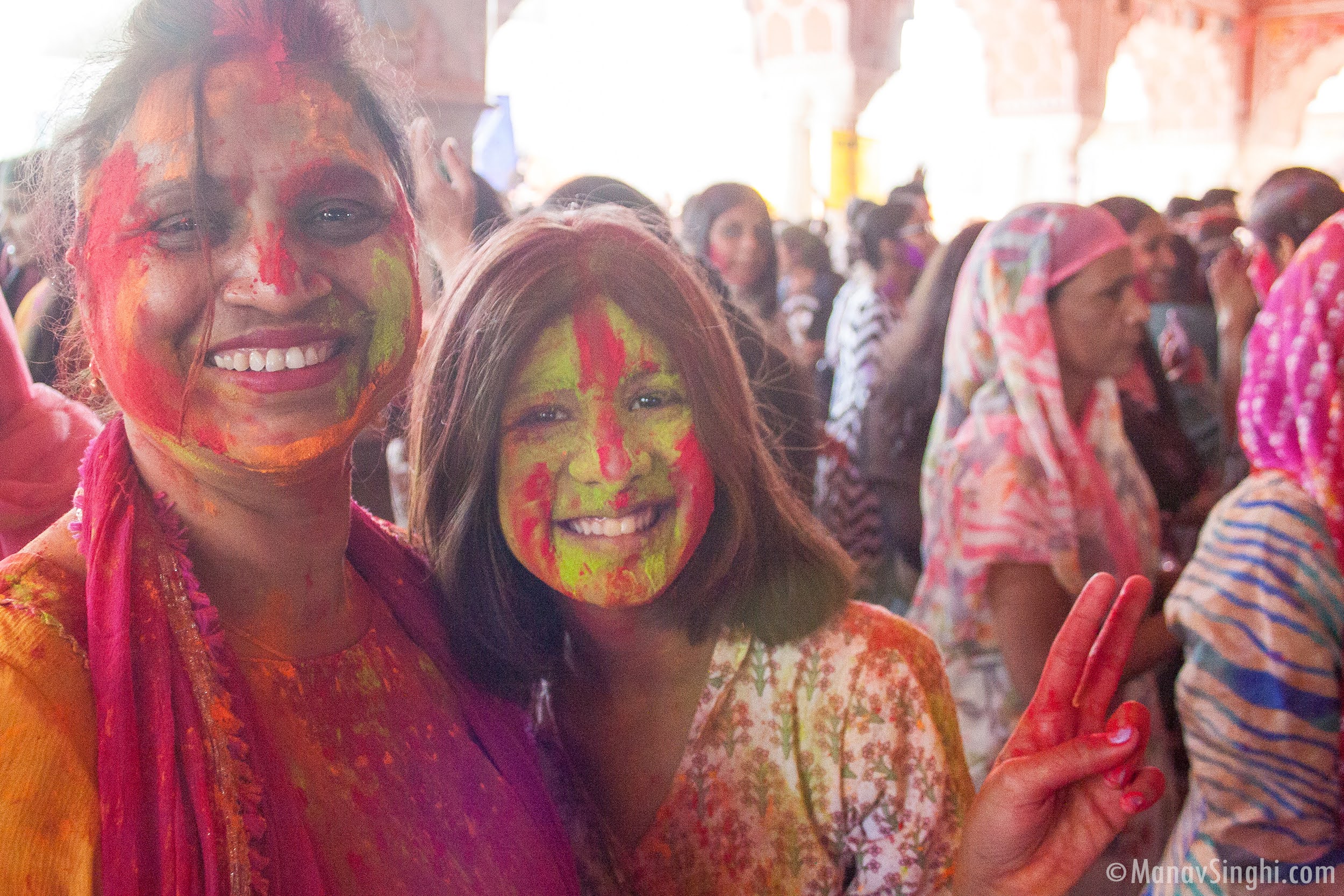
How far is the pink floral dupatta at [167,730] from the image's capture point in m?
0.74

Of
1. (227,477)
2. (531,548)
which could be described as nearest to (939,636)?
(531,548)

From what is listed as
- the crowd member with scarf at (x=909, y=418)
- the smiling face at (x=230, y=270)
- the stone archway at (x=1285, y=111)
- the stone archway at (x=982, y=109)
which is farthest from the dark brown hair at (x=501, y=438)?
the stone archway at (x=1285, y=111)

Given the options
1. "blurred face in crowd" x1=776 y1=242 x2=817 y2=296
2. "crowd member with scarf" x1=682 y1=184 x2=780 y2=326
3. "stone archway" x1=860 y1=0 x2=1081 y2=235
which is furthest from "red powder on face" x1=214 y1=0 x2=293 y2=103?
"stone archway" x1=860 y1=0 x2=1081 y2=235

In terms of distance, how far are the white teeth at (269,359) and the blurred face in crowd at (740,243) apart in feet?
8.96

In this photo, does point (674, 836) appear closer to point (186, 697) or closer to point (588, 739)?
point (588, 739)

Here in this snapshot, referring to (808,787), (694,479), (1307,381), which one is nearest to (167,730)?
(694,479)

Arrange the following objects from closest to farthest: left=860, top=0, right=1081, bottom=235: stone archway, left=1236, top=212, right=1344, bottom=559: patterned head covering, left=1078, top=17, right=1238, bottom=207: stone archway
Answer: left=1236, top=212, right=1344, bottom=559: patterned head covering, left=860, top=0, right=1081, bottom=235: stone archway, left=1078, top=17, right=1238, bottom=207: stone archway

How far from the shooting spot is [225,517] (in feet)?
3.01

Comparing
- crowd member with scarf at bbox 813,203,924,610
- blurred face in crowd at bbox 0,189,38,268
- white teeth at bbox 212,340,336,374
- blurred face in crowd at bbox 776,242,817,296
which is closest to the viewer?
white teeth at bbox 212,340,336,374

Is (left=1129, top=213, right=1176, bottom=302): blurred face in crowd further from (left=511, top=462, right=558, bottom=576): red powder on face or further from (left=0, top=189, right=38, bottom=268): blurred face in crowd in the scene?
(left=0, top=189, right=38, bottom=268): blurred face in crowd

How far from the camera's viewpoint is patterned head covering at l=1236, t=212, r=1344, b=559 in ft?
5.75

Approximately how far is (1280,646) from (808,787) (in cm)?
93

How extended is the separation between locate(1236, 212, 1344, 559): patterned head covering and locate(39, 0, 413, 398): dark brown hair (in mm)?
1615

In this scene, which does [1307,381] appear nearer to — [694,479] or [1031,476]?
[1031,476]
